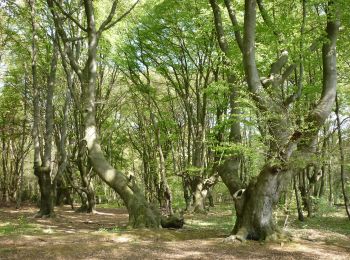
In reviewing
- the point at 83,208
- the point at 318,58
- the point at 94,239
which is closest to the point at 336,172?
the point at 318,58

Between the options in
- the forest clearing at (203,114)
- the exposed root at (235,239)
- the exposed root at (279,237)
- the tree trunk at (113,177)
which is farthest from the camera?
the tree trunk at (113,177)

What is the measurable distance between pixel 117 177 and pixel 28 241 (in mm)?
3828

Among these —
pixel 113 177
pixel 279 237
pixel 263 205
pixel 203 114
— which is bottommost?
pixel 279 237

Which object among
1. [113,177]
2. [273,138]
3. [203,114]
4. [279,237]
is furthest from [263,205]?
[203,114]

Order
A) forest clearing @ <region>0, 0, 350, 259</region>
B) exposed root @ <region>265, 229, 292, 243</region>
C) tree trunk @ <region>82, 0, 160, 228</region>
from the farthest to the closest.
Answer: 1. tree trunk @ <region>82, 0, 160, 228</region>
2. exposed root @ <region>265, 229, 292, 243</region>
3. forest clearing @ <region>0, 0, 350, 259</region>

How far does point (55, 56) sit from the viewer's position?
16438mm

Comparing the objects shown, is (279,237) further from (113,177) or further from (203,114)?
(203,114)

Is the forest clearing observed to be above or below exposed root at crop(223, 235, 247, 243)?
above

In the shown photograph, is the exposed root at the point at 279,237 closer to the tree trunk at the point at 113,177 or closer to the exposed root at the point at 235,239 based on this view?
the exposed root at the point at 235,239

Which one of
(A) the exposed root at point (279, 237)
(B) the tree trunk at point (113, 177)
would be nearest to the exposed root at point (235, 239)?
(A) the exposed root at point (279, 237)

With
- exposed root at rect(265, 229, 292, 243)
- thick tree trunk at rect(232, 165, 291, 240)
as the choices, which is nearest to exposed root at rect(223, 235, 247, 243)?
thick tree trunk at rect(232, 165, 291, 240)

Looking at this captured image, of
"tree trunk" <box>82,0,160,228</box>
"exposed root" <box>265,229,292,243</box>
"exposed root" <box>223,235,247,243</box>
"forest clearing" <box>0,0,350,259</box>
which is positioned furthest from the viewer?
"tree trunk" <box>82,0,160,228</box>

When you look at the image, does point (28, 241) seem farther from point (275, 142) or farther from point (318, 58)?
point (318, 58)

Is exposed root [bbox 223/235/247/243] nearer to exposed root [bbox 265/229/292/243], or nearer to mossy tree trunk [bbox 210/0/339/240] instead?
mossy tree trunk [bbox 210/0/339/240]
